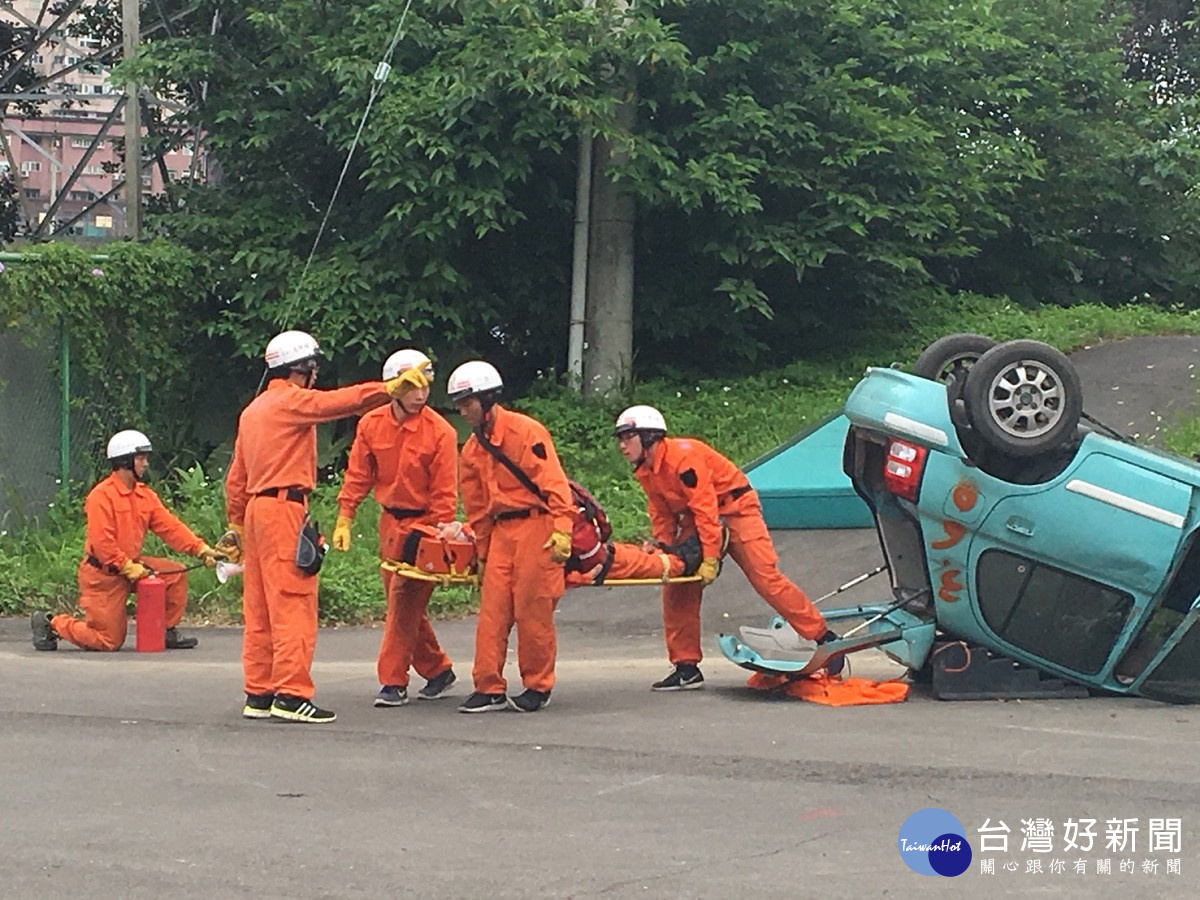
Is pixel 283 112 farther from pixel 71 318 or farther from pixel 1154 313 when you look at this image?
pixel 1154 313

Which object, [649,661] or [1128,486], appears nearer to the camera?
[1128,486]

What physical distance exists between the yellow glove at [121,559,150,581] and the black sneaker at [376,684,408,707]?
3.37 m

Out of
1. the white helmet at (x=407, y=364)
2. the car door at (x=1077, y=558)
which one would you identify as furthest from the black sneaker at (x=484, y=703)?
the car door at (x=1077, y=558)

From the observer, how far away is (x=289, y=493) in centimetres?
880

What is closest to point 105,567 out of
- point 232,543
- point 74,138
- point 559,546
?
point 232,543

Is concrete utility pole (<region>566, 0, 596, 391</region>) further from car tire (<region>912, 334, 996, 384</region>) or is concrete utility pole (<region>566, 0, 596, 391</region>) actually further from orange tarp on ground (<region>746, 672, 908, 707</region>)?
orange tarp on ground (<region>746, 672, 908, 707</region>)

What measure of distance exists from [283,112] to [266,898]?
14447 mm

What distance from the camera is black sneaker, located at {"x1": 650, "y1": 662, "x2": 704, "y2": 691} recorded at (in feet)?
33.1

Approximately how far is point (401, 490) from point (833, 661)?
99.2 inches

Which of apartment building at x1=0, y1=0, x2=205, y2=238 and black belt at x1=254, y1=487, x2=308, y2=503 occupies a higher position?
apartment building at x1=0, y1=0, x2=205, y2=238

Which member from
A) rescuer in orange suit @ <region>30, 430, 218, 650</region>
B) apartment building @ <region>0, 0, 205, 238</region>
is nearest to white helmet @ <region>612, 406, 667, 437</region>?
rescuer in orange suit @ <region>30, 430, 218, 650</region>

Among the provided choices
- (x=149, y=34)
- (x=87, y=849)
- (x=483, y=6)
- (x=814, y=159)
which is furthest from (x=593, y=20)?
(x=87, y=849)

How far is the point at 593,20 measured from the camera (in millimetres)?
17625

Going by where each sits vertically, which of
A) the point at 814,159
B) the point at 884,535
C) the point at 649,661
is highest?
the point at 814,159
